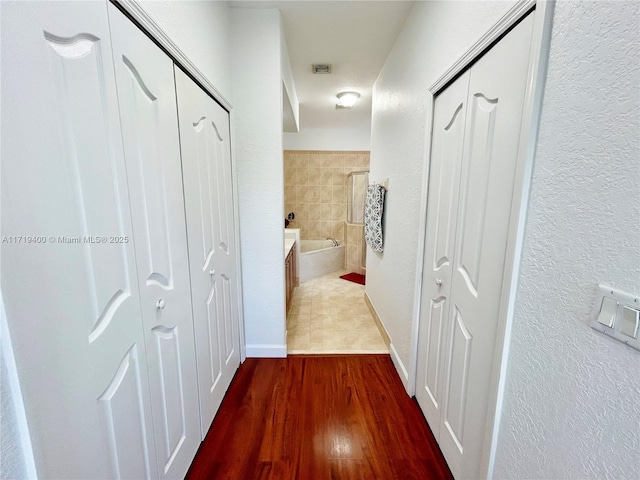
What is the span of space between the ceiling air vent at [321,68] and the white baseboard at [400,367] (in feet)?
8.82

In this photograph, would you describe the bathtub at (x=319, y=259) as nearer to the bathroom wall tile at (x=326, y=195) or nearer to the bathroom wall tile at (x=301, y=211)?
the bathroom wall tile at (x=301, y=211)

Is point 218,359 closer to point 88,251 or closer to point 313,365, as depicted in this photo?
point 313,365

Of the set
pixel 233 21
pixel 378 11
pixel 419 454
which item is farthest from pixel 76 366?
pixel 378 11

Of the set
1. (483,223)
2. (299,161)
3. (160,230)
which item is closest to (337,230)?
(299,161)

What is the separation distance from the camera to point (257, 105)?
6.40ft

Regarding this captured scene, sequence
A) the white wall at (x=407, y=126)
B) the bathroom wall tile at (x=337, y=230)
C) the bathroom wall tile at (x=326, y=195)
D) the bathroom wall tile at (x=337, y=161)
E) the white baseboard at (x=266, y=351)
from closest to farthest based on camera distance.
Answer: the white wall at (x=407, y=126), the white baseboard at (x=266, y=351), the bathroom wall tile at (x=337, y=161), the bathroom wall tile at (x=326, y=195), the bathroom wall tile at (x=337, y=230)

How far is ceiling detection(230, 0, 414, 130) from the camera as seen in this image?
5.90 feet

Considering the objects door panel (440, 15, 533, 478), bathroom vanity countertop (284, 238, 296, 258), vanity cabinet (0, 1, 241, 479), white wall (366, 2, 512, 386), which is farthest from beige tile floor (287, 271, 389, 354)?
vanity cabinet (0, 1, 241, 479)

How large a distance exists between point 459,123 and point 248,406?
205 centimetres

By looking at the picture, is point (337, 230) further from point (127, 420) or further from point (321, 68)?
point (127, 420)

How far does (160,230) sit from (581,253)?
134cm

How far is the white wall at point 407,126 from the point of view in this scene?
1254 millimetres

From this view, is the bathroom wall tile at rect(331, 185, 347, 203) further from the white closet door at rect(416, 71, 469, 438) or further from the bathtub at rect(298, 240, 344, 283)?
the white closet door at rect(416, 71, 469, 438)

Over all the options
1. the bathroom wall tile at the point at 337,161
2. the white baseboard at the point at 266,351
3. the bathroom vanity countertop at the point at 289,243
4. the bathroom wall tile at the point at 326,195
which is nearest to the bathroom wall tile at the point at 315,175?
the bathroom wall tile at the point at 326,195
